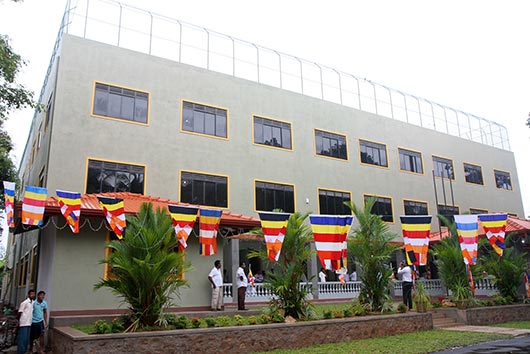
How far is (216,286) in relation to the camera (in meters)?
14.7

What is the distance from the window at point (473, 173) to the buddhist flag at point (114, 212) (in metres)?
27.9

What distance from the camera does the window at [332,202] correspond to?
25.3 meters

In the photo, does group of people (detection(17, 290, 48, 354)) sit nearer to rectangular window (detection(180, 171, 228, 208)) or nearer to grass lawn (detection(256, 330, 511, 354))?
grass lawn (detection(256, 330, 511, 354))

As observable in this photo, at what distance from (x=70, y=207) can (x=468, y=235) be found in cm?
1256

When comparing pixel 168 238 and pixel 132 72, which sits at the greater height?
pixel 132 72

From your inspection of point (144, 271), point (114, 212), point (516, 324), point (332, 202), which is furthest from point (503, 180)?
point (144, 271)

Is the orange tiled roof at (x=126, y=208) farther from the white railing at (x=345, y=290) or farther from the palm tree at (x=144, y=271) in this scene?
the white railing at (x=345, y=290)

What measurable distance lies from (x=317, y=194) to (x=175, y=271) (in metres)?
14.9

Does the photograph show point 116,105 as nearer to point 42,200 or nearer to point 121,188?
point 121,188

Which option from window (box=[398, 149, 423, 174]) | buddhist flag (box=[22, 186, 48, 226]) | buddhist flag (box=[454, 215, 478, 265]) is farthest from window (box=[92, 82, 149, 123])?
window (box=[398, 149, 423, 174])

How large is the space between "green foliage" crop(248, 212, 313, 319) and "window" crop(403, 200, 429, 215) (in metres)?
17.3

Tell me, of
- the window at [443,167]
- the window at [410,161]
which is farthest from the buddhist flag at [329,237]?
the window at [443,167]

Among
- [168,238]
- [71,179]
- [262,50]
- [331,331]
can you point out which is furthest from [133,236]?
[262,50]

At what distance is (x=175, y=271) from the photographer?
11188mm
